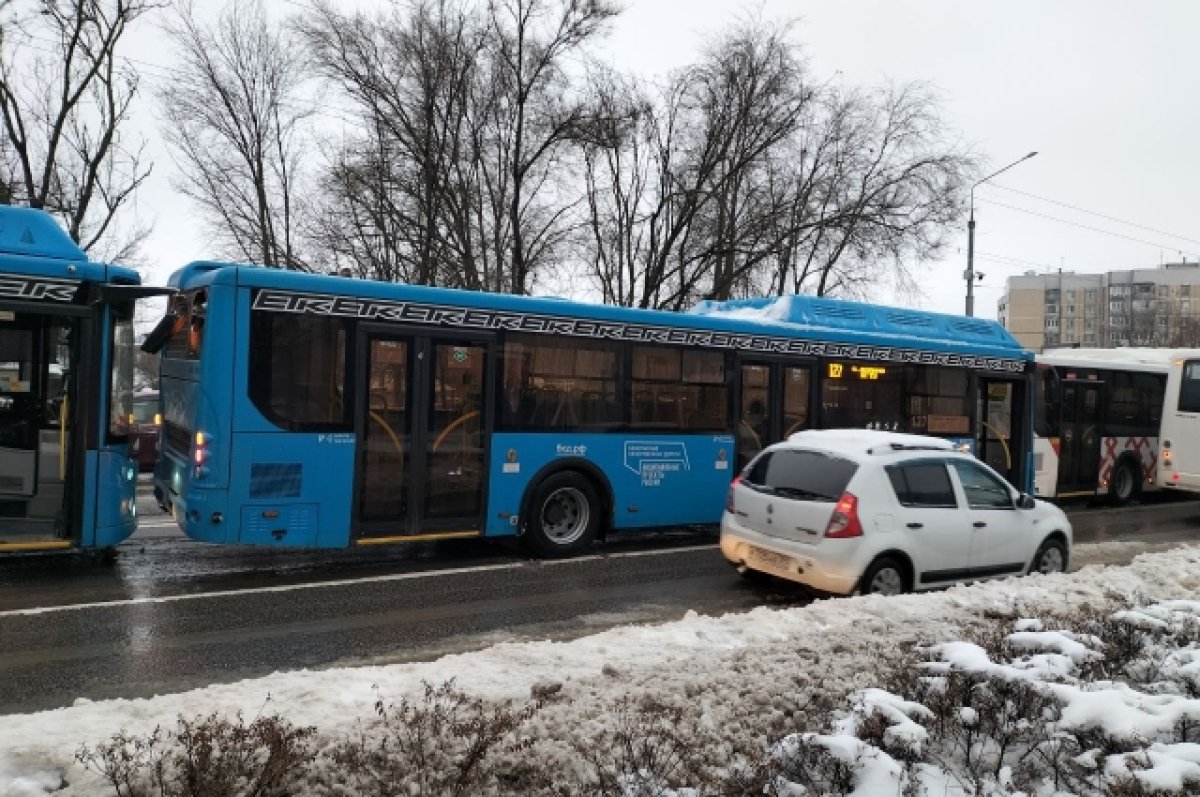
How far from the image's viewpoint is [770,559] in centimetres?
902

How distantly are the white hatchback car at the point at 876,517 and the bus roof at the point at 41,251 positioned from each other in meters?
6.79

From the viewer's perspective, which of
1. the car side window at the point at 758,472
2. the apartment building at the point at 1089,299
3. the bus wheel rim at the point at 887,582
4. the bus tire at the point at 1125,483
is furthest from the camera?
the apartment building at the point at 1089,299

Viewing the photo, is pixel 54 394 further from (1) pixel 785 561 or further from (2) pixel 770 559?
(1) pixel 785 561

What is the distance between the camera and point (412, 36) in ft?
75.0

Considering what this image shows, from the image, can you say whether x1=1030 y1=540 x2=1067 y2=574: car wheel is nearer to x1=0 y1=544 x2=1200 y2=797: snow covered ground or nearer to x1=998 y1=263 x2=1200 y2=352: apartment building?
x1=0 y1=544 x2=1200 y2=797: snow covered ground

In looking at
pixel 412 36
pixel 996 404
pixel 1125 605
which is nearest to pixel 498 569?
pixel 1125 605

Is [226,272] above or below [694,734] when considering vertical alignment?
above

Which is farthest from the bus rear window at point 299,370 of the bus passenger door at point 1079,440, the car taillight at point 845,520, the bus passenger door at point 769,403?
the bus passenger door at point 1079,440

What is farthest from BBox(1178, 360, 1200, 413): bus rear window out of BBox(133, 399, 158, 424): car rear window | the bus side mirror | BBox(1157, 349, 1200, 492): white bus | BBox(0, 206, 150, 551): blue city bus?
BBox(133, 399, 158, 424): car rear window

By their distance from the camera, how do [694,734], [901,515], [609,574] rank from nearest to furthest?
[694,734] < [901,515] < [609,574]

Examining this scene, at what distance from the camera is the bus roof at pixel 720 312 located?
923cm

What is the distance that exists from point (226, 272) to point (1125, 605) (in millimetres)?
8413

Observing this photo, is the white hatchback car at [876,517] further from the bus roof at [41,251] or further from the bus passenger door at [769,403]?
the bus roof at [41,251]

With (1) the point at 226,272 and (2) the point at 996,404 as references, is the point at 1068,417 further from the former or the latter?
(1) the point at 226,272
